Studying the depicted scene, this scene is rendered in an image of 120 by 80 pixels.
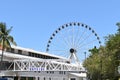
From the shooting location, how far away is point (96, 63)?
9081cm

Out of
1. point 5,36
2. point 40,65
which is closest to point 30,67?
point 40,65

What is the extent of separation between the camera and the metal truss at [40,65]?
96144mm

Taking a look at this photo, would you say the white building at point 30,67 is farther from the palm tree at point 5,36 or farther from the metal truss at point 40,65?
the palm tree at point 5,36

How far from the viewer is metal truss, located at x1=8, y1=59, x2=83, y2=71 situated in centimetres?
9614

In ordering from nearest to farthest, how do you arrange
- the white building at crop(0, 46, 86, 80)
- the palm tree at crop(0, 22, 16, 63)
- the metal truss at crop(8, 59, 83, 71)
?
1. the palm tree at crop(0, 22, 16, 63)
2. the metal truss at crop(8, 59, 83, 71)
3. the white building at crop(0, 46, 86, 80)

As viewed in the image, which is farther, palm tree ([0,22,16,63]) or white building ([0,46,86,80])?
white building ([0,46,86,80])

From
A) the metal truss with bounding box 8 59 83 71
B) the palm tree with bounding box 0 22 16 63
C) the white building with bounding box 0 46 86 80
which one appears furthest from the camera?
the white building with bounding box 0 46 86 80

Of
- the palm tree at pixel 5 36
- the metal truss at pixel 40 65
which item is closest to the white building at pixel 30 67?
the metal truss at pixel 40 65

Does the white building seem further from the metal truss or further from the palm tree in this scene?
the palm tree

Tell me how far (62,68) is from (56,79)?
1705cm

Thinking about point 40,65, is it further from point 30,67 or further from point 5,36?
point 5,36

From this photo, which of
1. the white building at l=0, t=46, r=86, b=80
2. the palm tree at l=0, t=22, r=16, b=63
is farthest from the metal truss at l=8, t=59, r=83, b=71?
the palm tree at l=0, t=22, r=16, b=63

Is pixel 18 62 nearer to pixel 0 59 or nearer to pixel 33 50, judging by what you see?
pixel 0 59

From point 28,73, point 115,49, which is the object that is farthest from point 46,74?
point 115,49
